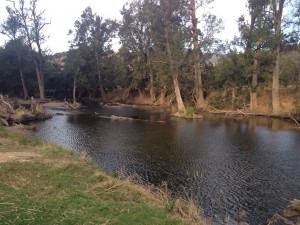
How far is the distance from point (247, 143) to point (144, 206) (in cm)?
1520

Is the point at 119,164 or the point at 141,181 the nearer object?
the point at 141,181

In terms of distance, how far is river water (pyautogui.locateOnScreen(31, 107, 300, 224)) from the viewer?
1234 cm

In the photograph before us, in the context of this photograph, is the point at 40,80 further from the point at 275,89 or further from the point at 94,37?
the point at 275,89

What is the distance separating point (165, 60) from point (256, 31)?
12074mm

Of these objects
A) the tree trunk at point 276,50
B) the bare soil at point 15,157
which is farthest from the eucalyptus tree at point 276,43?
the bare soil at point 15,157

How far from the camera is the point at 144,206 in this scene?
8.50m

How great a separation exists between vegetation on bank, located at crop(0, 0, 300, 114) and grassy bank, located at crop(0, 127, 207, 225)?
1111 inches

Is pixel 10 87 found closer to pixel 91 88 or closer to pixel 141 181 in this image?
pixel 91 88

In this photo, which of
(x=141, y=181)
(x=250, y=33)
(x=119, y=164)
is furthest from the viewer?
(x=250, y=33)

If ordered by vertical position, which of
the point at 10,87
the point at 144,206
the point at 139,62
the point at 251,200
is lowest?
the point at 251,200

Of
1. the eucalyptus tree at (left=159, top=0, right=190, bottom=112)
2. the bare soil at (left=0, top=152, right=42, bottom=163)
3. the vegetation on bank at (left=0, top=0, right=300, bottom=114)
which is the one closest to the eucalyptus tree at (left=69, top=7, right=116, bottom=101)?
the vegetation on bank at (left=0, top=0, right=300, bottom=114)

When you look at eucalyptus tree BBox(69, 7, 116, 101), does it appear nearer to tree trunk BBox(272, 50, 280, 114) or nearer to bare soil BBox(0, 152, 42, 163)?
tree trunk BBox(272, 50, 280, 114)

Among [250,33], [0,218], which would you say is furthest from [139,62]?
[0,218]

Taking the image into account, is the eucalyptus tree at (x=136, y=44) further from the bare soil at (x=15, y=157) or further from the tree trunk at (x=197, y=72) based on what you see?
the bare soil at (x=15, y=157)
